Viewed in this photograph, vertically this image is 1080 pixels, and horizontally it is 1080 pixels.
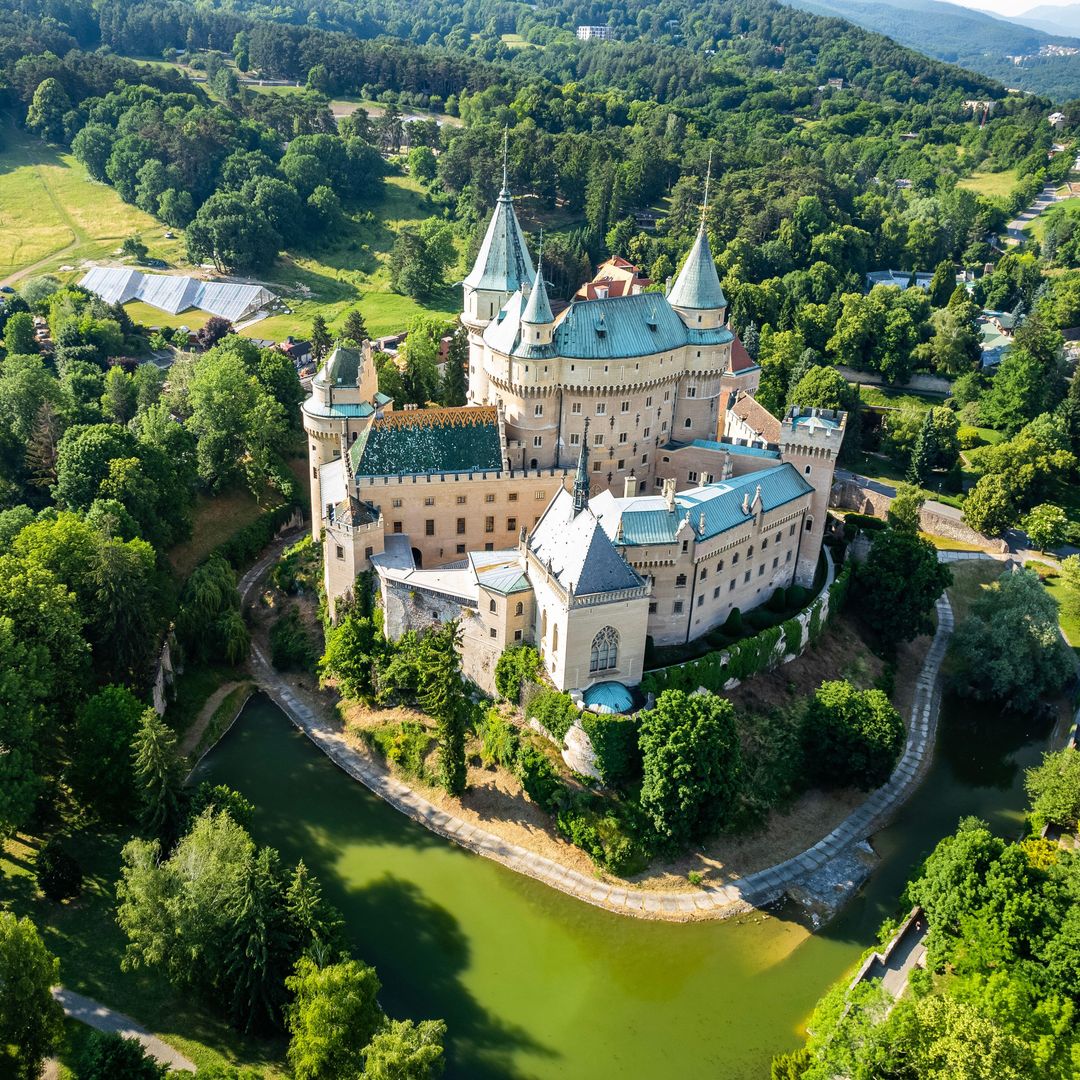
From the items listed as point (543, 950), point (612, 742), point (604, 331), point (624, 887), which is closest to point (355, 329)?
point (604, 331)

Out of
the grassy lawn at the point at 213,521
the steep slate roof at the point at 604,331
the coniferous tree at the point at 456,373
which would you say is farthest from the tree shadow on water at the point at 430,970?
the coniferous tree at the point at 456,373

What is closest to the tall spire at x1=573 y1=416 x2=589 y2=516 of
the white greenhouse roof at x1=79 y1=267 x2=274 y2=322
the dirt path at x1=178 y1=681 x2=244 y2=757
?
the dirt path at x1=178 y1=681 x2=244 y2=757

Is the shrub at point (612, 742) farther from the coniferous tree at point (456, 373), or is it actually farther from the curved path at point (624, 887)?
the coniferous tree at point (456, 373)

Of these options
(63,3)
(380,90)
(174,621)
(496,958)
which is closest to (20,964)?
(496,958)

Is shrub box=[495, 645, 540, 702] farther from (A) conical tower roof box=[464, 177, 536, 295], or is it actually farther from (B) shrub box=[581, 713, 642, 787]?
(A) conical tower roof box=[464, 177, 536, 295]

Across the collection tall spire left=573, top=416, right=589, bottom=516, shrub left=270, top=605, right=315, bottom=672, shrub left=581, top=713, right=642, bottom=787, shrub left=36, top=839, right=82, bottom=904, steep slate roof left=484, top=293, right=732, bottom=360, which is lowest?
shrub left=270, top=605, right=315, bottom=672

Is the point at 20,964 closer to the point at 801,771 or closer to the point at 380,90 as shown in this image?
the point at 801,771
